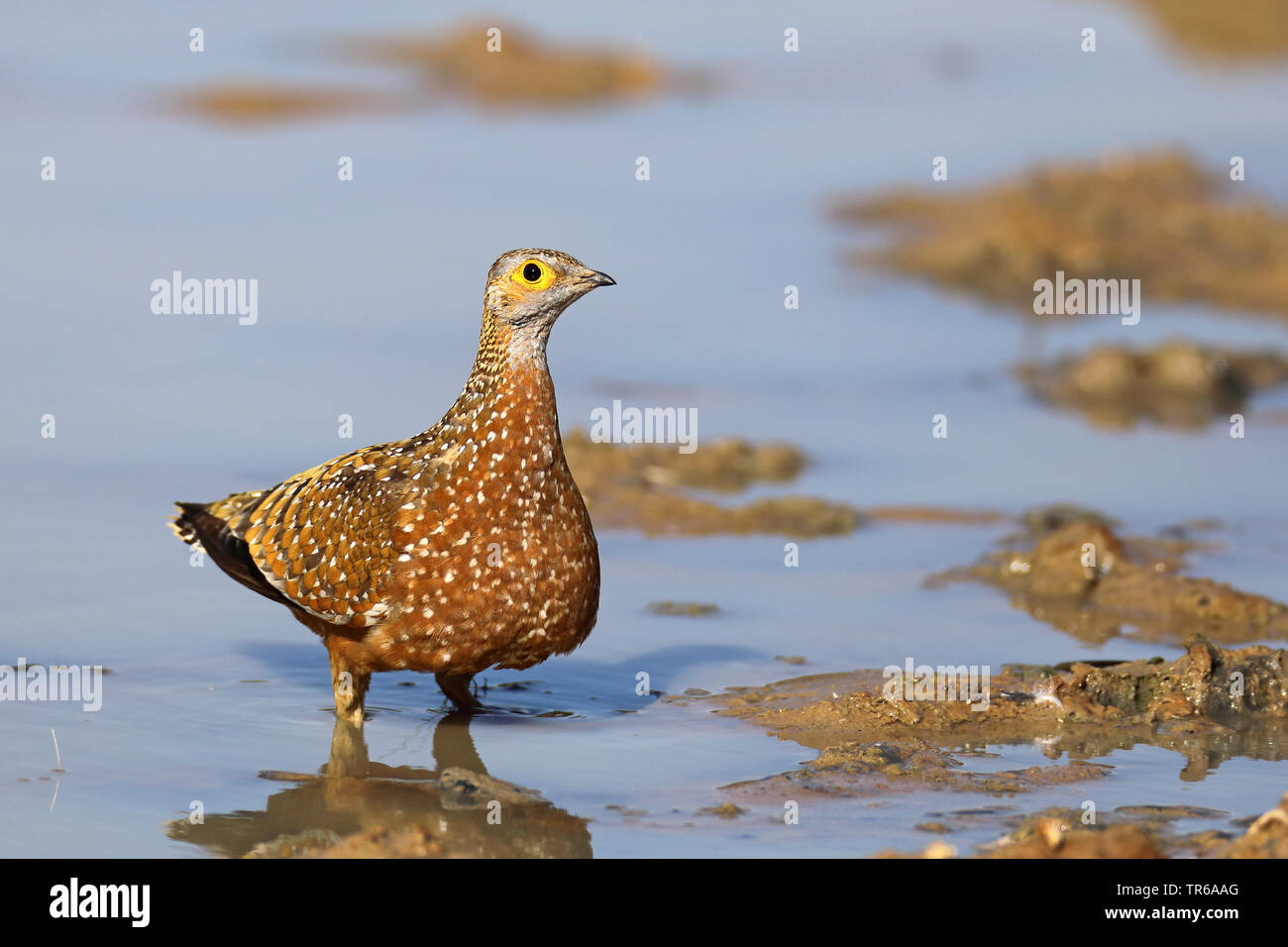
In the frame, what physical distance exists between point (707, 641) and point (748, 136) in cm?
1582

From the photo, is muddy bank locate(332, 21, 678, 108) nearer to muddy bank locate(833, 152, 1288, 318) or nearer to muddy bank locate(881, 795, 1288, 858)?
muddy bank locate(833, 152, 1288, 318)

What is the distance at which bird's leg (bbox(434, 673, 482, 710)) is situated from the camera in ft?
33.3

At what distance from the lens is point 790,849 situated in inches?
324

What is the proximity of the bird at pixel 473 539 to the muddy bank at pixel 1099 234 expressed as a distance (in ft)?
38.6

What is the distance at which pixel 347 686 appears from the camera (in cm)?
999

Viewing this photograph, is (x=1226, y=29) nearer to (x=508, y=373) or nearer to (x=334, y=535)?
(x=508, y=373)

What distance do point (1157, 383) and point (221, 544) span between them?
9.95 meters

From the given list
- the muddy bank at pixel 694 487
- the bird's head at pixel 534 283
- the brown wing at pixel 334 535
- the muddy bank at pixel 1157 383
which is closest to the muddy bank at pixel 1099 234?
the muddy bank at pixel 1157 383

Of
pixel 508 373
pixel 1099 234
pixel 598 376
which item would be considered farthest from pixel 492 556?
pixel 1099 234

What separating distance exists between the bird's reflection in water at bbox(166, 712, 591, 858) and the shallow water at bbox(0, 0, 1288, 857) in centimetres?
11

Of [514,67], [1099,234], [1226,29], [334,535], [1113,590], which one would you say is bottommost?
[1113,590]

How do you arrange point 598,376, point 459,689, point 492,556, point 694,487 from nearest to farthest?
point 492,556 < point 459,689 < point 694,487 < point 598,376

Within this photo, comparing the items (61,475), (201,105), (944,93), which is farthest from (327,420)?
(944,93)
